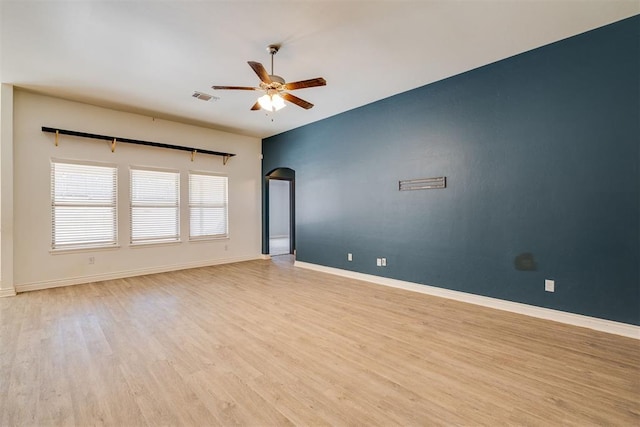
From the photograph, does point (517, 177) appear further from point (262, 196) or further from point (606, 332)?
point (262, 196)

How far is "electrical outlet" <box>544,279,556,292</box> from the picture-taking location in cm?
333

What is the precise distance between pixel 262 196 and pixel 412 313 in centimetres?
522

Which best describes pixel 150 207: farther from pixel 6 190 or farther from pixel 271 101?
pixel 271 101

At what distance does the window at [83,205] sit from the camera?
486cm

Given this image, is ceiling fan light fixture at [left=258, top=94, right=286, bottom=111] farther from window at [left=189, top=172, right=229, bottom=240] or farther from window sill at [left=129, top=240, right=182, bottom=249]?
window sill at [left=129, top=240, right=182, bottom=249]

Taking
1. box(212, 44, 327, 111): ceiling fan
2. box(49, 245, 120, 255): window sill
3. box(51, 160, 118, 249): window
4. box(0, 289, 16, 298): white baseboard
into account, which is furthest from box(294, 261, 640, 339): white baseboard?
box(0, 289, 16, 298): white baseboard

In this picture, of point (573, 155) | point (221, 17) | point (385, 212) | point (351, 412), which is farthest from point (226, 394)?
point (573, 155)

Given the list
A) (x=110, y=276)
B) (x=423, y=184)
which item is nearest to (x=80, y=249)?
(x=110, y=276)

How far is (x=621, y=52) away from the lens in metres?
2.96

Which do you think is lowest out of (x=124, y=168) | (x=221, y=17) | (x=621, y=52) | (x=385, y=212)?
(x=385, y=212)

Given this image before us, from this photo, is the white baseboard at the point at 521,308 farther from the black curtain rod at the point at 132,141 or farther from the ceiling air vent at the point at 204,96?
the black curtain rod at the point at 132,141

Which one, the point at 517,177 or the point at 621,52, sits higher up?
the point at 621,52

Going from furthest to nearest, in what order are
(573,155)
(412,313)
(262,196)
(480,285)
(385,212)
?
(262,196), (385,212), (480,285), (412,313), (573,155)

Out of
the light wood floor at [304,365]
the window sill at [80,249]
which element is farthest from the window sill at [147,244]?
the light wood floor at [304,365]
